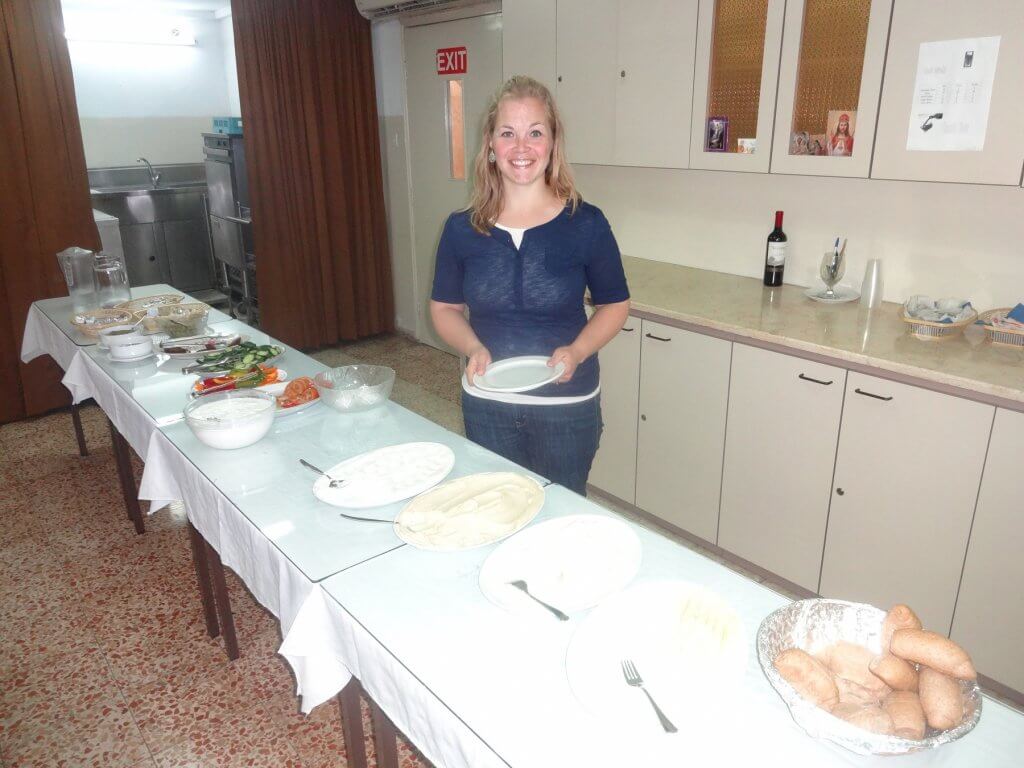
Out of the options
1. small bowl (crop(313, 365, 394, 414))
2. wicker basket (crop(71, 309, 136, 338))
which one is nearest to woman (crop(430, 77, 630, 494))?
small bowl (crop(313, 365, 394, 414))

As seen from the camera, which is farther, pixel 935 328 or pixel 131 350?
pixel 131 350

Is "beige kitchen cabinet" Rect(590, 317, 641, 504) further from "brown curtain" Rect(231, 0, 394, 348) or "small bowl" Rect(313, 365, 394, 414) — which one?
"brown curtain" Rect(231, 0, 394, 348)

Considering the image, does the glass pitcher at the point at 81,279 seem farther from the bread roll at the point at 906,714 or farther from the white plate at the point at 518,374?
the bread roll at the point at 906,714

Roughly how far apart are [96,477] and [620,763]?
10.4 feet

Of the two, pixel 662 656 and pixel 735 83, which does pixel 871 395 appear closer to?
pixel 735 83

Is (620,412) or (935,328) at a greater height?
(935,328)

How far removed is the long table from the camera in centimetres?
85

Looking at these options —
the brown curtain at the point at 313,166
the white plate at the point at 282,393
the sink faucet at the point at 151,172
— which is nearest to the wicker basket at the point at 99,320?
the white plate at the point at 282,393

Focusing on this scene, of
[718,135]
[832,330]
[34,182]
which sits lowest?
[832,330]

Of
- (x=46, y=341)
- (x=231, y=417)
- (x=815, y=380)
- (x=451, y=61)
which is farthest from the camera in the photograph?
(x=451, y=61)

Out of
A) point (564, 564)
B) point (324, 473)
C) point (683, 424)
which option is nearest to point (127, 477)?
point (324, 473)

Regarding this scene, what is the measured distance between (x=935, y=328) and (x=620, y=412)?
43.6 inches

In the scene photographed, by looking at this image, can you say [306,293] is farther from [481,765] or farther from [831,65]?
[481,765]

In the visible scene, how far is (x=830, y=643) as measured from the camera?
0.93 meters
